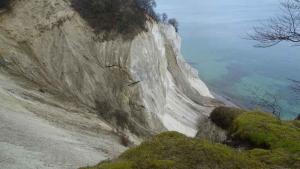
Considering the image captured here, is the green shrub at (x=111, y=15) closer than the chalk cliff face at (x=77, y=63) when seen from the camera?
No

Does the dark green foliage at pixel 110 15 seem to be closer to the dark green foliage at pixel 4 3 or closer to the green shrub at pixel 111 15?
the green shrub at pixel 111 15

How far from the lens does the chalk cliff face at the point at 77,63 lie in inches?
1167

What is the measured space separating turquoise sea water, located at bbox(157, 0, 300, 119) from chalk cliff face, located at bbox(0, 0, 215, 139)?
16128 millimetres

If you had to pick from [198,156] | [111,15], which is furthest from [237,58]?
[198,156]

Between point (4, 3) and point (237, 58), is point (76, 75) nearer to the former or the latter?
point (4, 3)

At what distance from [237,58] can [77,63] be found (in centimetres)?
5187

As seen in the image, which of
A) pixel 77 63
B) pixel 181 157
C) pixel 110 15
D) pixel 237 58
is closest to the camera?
pixel 181 157

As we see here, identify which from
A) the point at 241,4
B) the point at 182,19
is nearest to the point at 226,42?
the point at 182,19

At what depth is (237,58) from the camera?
259ft

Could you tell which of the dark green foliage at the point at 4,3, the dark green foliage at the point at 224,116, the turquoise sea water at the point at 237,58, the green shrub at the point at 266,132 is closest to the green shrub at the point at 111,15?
the dark green foliage at the point at 4,3

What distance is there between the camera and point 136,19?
1359 inches

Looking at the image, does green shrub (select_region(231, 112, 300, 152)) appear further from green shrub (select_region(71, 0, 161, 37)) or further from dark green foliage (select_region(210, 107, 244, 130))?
green shrub (select_region(71, 0, 161, 37))

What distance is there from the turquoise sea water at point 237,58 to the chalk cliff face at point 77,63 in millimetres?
16128

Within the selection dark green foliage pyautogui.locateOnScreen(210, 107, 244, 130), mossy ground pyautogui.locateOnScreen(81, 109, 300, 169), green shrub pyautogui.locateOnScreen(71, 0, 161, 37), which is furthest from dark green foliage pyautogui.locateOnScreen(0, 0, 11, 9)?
mossy ground pyautogui.locateOnScreen(81, 109, 300, 169)
